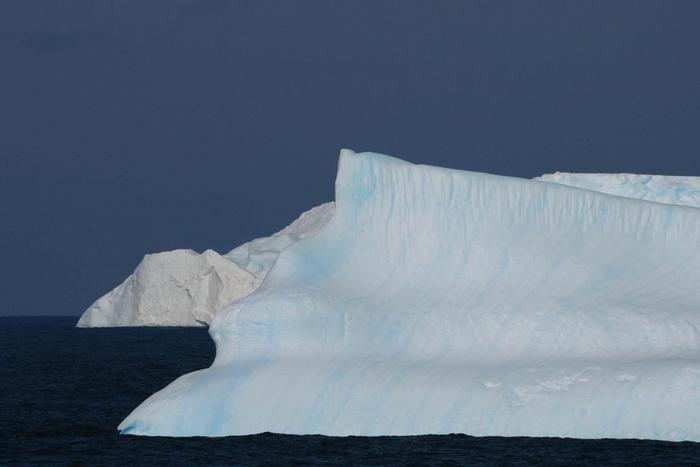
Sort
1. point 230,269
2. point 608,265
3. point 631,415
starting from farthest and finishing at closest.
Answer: point 230,269, point 608,265, point 631,415

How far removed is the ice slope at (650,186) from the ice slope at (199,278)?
120 ft

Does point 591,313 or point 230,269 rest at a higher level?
point 591,313

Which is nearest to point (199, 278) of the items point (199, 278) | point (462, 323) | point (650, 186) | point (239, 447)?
point (199, 278)

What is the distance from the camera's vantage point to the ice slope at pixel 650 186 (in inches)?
1276

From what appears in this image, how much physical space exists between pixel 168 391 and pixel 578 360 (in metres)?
7.46

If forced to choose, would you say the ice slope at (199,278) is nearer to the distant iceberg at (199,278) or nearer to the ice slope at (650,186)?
the distant iceberg at (199,278)

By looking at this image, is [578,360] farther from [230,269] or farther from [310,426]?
[230,269]

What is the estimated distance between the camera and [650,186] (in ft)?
108

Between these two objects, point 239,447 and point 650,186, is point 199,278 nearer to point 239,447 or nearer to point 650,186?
point 650,186

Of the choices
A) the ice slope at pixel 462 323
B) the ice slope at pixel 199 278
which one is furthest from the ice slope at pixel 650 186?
the ice slope at pixel 199 278

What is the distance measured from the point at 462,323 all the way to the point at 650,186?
9.41 metres

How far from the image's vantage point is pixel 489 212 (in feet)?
89.7

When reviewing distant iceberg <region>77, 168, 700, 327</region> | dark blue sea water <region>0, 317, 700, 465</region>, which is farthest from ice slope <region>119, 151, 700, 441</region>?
distant iceberg <region>77, 168, 700, 327</region>

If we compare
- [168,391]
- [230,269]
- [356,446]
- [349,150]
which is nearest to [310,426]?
[356,446]
